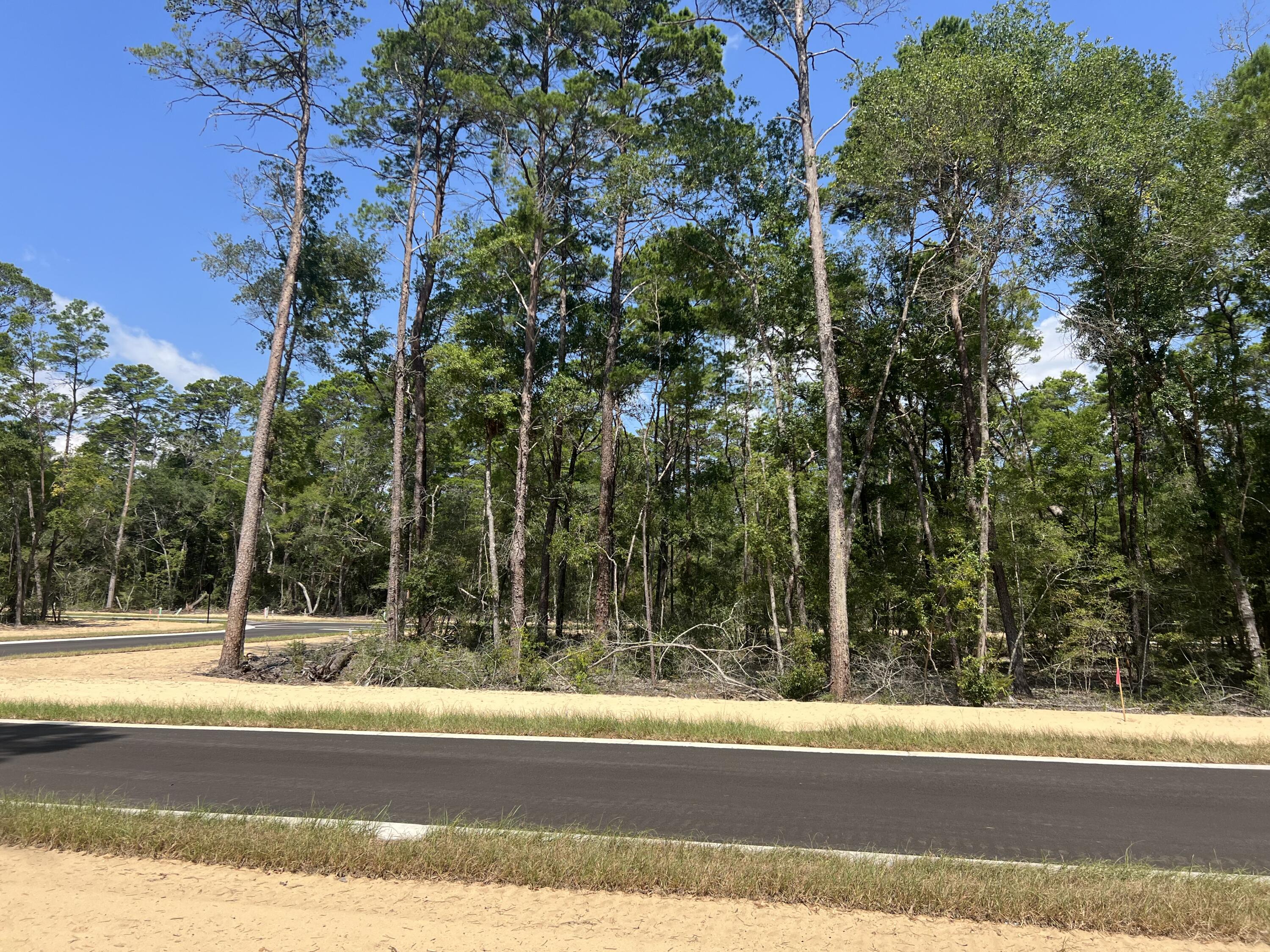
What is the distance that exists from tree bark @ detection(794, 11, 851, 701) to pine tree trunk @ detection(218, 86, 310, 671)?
13.4 meters

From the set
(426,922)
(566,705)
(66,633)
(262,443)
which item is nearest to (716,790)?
(426,922)

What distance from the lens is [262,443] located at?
17172mm

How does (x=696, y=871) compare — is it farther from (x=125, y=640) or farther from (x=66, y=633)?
(x=66, y=633)

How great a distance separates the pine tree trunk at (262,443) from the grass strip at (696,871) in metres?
12.0

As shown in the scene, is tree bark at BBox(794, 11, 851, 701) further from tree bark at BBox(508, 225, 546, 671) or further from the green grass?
the green grass

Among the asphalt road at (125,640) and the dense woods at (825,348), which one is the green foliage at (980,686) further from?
the asphalt road at (125,640)

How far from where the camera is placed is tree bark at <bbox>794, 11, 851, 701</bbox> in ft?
44.4

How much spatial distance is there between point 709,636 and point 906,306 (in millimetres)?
10556

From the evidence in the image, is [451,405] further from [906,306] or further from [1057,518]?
[1057,518]

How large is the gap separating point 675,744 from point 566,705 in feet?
12.6

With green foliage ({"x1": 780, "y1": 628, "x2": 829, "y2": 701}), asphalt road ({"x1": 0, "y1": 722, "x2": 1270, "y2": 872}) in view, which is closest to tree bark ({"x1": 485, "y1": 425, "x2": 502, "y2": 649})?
green foliage ({"x1": 780, "y1": 628, "x2": 829, "y2": 701})

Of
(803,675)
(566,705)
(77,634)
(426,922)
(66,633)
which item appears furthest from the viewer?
(66,633)

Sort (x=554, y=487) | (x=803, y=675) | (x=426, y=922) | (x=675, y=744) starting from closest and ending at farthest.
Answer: (x=426, y=922) → (x=675, y=744) → (x=803, y=675) → (x=554, y=487)

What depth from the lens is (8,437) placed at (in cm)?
2838
